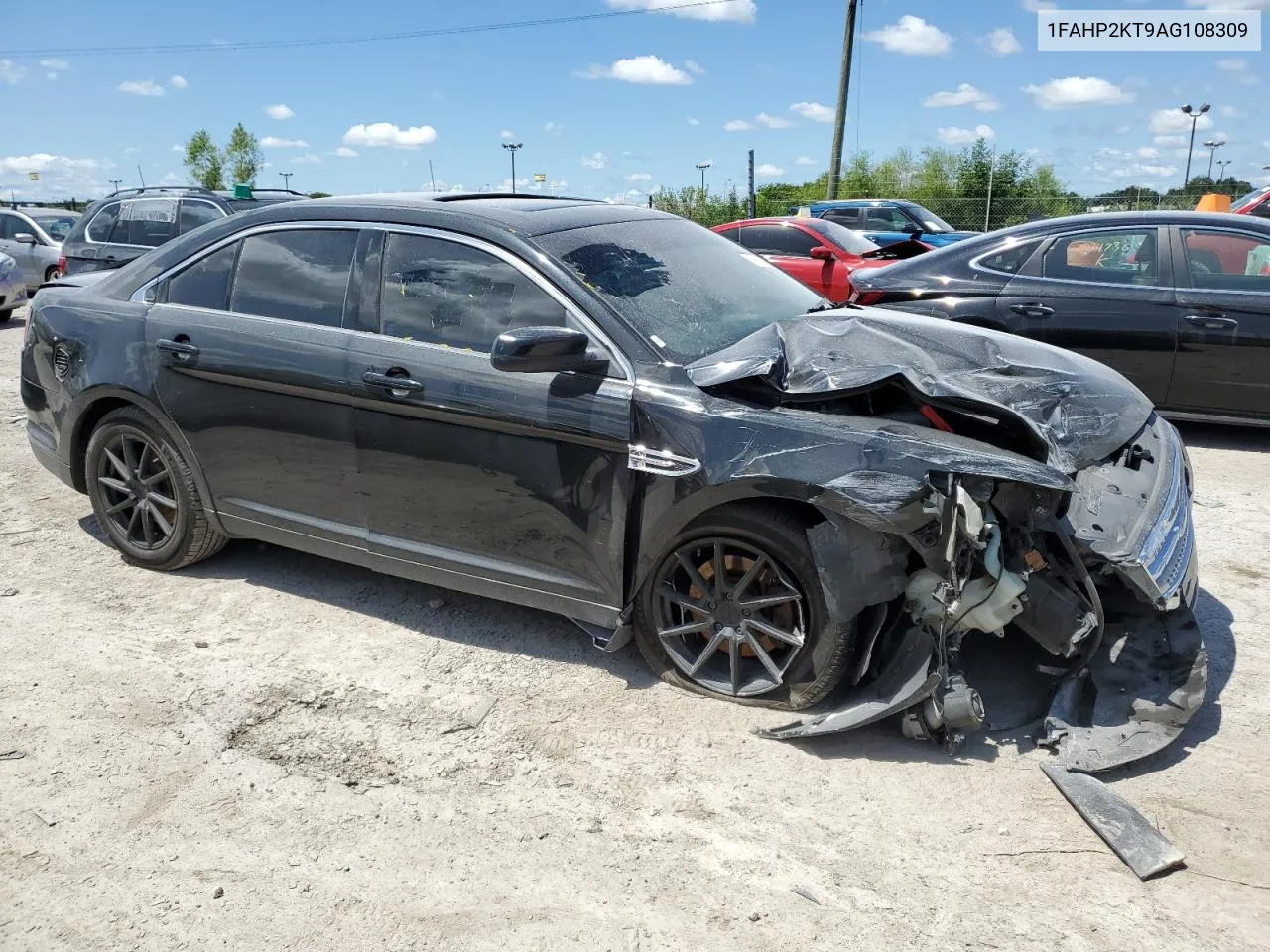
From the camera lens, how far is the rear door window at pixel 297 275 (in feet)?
13.1

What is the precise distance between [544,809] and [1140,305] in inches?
220

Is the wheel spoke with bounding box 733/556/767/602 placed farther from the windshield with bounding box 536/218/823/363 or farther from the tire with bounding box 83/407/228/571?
the tire with bounding box 83/407/228/571

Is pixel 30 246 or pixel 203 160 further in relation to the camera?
pixel 203 160

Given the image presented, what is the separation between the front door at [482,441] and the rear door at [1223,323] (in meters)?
4.88

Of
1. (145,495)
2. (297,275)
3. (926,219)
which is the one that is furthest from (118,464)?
(926,219)

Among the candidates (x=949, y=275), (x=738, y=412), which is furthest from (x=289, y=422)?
(x=949, y=275)

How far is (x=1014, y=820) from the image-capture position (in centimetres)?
288

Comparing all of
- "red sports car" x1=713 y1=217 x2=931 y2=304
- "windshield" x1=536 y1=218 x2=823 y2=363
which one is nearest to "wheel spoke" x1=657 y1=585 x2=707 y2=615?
"windshield" x1=536 y1=218 x2=823 y2=363

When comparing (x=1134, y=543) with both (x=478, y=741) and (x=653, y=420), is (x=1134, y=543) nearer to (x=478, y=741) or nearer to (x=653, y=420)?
(x=653, y=420)

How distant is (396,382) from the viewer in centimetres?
371

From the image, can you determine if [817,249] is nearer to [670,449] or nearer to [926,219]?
[670,449]

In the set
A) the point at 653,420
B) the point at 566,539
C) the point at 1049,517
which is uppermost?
the point at 653,420

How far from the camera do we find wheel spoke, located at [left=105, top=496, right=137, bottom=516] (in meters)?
4.68

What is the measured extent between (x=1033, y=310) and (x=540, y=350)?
463 cm
